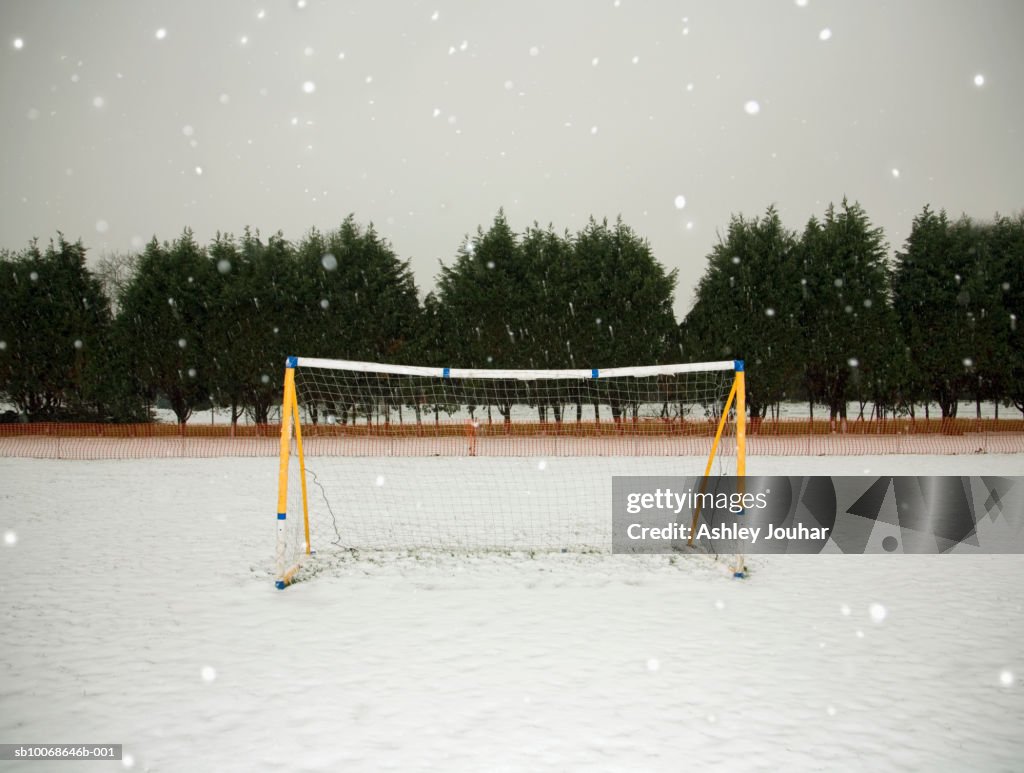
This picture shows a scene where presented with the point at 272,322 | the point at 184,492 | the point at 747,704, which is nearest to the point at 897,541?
the point at 747,704

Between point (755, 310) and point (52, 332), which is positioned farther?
point (52, 332)

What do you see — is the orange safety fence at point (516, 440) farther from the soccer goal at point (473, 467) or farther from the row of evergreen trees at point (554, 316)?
the row of evergreen trees at point (554, 316)

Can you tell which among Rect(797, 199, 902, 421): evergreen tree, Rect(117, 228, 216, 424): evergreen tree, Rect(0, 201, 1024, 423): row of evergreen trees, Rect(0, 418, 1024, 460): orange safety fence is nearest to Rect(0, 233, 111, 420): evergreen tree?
Rect(0, 201, 1024, 423): row of evergreen trees

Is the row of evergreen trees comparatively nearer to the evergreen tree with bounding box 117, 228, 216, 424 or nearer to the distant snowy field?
the evergreen tree with bounding box 117, 228, 216, 424

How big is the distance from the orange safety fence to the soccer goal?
0.16 metres

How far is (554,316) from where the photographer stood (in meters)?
35.2

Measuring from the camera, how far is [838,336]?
3416cm

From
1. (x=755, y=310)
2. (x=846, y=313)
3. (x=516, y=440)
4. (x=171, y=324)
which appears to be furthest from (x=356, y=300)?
(x=846, y=313)

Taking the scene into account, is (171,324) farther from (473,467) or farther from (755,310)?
(755,310)

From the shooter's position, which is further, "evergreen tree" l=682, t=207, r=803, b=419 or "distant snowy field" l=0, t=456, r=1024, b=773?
"evergreen tree" l=682, t=207, r=803, b=419

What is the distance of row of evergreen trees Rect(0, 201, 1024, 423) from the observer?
34.5 m

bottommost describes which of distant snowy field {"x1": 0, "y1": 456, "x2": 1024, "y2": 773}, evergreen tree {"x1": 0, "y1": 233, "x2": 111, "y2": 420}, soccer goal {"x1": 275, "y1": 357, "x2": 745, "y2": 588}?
distant snowy field {"x1": 0, "y1": 456, "x2": 1024, "y2": 773}

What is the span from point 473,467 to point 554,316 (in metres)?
16.5

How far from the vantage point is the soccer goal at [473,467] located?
32.0 ft
